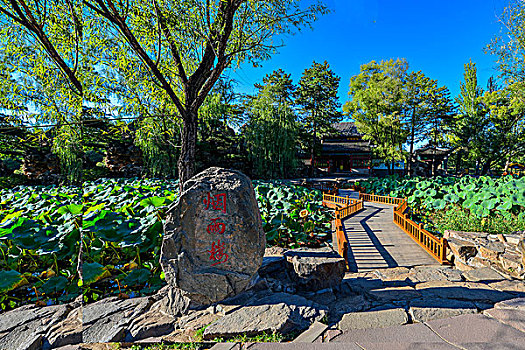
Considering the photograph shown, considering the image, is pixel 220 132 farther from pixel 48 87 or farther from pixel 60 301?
pixel 60 301

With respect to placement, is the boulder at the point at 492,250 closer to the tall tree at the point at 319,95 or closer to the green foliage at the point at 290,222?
the green foliage at the point at 290,222

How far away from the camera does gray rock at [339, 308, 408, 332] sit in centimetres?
223

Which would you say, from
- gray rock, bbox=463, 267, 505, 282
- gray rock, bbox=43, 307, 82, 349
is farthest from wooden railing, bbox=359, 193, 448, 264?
gray rock, bbox=43, 307, 82, 349

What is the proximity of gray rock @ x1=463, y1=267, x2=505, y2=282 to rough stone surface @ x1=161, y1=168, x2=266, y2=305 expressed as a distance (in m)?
3.49

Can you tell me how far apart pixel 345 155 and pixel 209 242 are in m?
24.1

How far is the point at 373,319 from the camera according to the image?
2316 millimetres

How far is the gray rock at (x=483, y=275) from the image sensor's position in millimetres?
3613

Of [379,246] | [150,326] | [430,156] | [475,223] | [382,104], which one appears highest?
[382,104]

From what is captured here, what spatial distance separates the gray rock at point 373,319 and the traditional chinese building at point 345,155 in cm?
2212

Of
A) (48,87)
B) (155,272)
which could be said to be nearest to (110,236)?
(155,272)

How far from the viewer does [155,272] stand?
131 inches

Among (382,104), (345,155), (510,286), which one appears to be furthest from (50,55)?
(345,155)

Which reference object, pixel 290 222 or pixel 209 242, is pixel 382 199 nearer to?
pixel 290 222

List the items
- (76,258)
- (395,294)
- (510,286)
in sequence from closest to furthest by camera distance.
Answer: (395,294), (510,286), (76,258)
